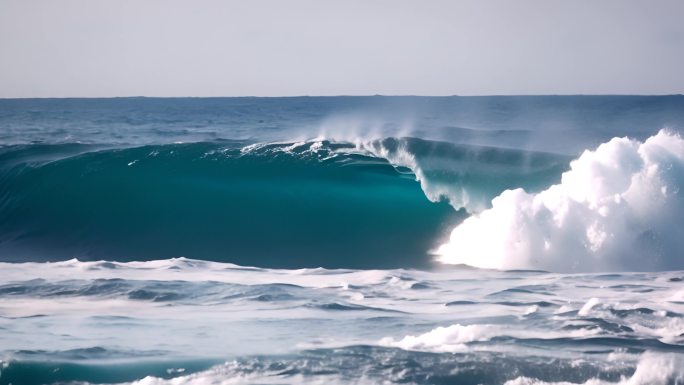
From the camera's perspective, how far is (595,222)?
9.42 meters

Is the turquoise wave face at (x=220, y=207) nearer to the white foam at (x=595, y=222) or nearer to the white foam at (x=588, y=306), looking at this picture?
the white foam at (x=595, y=222)

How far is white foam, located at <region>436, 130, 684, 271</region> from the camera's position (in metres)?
9.01

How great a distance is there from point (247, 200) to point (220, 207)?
45cm

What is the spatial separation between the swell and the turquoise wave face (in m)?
0.02

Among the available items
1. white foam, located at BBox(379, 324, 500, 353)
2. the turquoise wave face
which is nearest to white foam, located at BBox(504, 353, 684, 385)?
white foam, located at BBox(379, 324, 500, 353)

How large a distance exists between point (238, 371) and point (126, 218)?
7.23 metres

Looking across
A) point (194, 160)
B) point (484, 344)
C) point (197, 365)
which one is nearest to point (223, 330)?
point (197, 365)

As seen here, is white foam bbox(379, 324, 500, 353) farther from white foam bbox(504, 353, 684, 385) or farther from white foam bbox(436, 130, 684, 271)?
white foam bbox(436, 130, 684, 271)

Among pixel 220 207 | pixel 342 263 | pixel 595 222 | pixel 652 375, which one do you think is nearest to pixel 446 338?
pixel 652 375

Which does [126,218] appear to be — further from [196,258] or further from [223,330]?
[223,330]

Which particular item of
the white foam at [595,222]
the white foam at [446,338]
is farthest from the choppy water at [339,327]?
the white foam at [595,222]

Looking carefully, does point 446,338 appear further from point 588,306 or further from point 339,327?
point 588,306

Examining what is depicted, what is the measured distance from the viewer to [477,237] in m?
9.91

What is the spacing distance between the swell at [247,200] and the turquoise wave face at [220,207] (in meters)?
0.02
